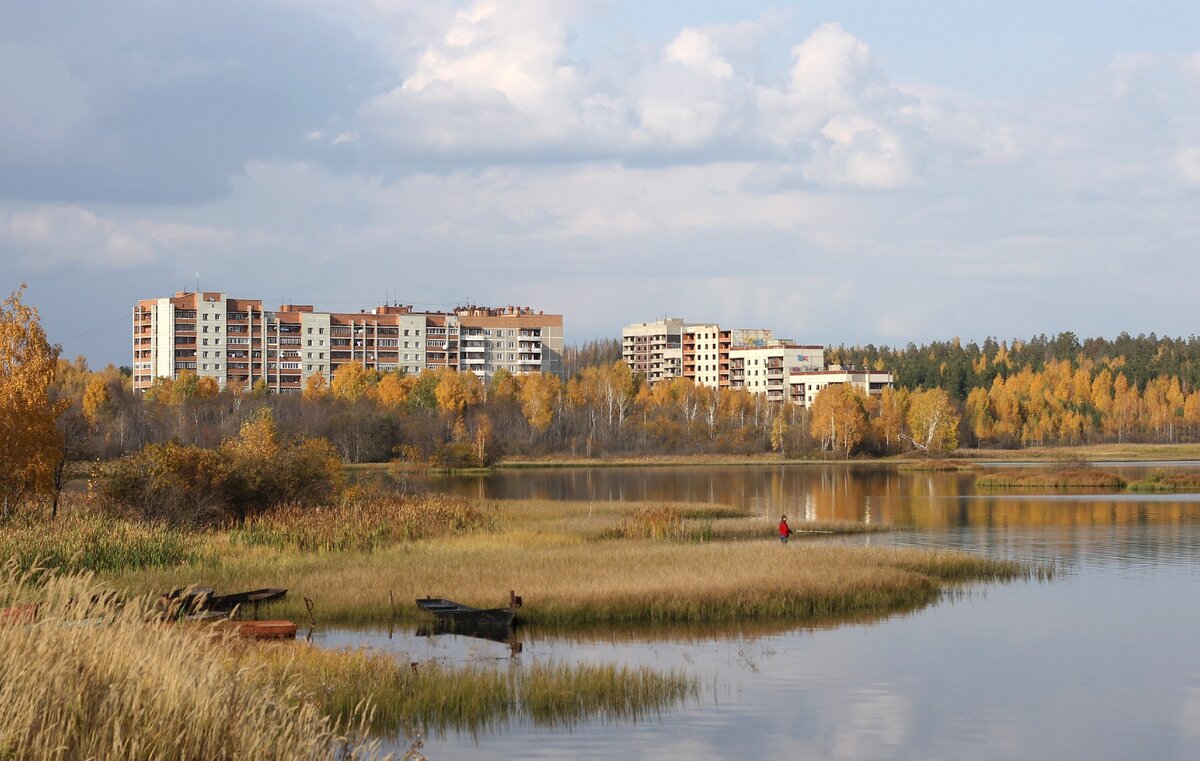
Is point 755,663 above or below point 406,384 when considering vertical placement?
below

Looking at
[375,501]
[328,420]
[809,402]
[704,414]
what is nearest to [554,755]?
[375,501]

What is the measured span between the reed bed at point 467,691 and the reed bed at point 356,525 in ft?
52.8

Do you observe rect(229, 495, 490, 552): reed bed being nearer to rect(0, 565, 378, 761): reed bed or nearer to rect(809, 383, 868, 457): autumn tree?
rect(0, 565, 378, 761): reed bed

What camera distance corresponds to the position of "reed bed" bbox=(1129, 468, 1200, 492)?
7850cm

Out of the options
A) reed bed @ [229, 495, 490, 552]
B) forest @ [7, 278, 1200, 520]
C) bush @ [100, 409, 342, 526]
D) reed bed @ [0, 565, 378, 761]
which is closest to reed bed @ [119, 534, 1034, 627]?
reed bed @ [229, 495, 490, 552]

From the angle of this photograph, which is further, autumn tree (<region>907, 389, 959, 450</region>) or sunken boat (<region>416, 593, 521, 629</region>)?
autumn tree (<region>907, 389, 959, 450</region>)

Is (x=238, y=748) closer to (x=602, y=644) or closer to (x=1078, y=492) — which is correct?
(x=602, y=644)

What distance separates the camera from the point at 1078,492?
78.5 metres

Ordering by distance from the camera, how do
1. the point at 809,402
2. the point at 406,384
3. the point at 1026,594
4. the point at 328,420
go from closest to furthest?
the point at 1026,594, the point at 328,420, the point at 406,384, the point at 809,402

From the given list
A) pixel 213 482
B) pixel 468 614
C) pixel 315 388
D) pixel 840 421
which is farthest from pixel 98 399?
pixel 468 614

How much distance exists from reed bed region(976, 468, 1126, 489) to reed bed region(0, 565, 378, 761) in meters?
77.5

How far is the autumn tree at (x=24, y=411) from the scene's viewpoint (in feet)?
127

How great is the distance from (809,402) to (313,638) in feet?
576

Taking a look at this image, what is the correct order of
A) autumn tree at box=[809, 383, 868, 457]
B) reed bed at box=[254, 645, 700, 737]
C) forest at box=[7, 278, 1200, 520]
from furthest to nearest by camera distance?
1. autumn tree at box=[809, 383, 868, 457]
2. forest at box=[7, 278, 1200, 520]
3. reed bed at box=[254, 645, 700, 737]
